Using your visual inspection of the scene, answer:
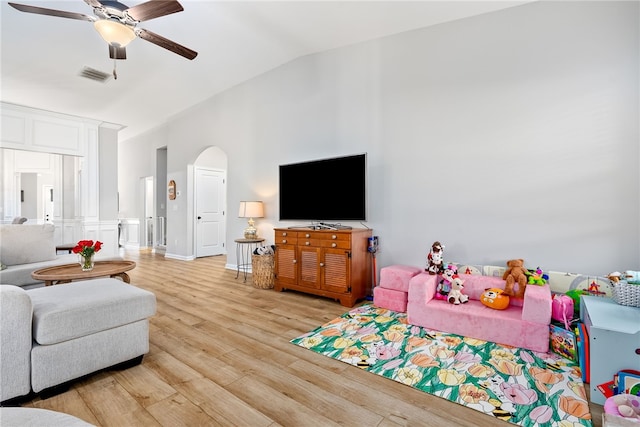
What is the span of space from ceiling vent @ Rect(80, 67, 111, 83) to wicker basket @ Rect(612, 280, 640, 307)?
626cm

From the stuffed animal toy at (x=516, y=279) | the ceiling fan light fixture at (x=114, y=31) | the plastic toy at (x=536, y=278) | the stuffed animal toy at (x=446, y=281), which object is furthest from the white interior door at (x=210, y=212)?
the plastic toy at (x=536, y=278)

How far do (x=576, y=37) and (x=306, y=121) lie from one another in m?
2.92

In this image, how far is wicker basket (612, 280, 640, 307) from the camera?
195cm

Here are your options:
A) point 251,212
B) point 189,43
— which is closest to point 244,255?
point 251,212

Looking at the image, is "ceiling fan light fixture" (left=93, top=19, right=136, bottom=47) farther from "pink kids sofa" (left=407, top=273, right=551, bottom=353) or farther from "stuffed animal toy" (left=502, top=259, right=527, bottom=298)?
"stuffed animal toy" (left=502, top=259, right=527, bottom=298)

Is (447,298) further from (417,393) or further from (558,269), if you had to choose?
(417,393)

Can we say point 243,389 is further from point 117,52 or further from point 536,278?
point 117,52

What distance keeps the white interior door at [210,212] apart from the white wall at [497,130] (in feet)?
10.2

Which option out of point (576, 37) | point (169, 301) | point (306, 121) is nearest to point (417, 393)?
point (169, 301)

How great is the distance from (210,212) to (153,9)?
486 cm

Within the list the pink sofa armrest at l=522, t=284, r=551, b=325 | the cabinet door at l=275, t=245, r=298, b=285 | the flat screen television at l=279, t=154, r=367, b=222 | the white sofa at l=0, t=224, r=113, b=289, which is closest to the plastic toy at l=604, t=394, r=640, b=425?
the pink sofa armrest at l=522, t=284, r=551, b=325

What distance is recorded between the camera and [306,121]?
161 inches

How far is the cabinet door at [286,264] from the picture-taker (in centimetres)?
364

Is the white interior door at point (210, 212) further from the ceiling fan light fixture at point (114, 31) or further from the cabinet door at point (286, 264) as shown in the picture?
the ceiling fan light fixture at point (114, 31)
